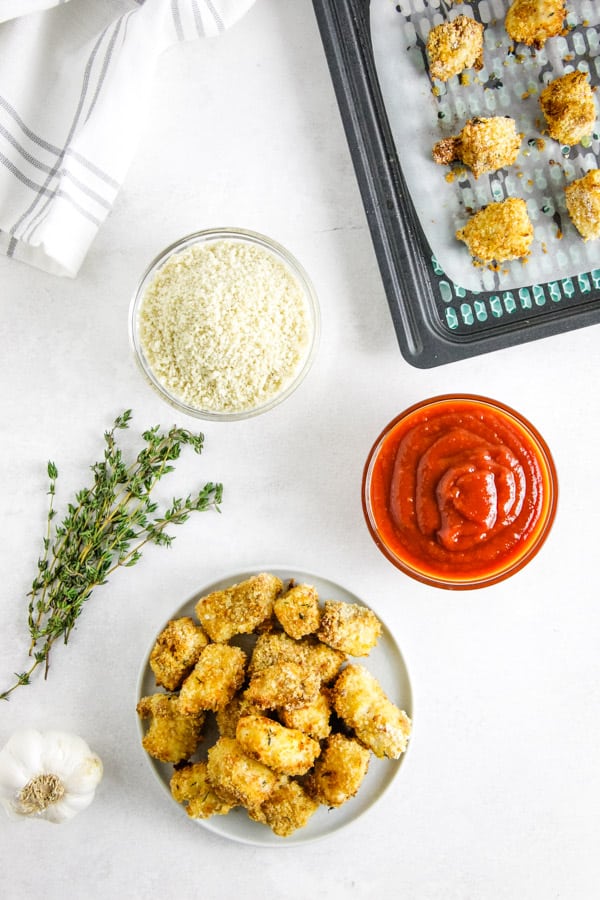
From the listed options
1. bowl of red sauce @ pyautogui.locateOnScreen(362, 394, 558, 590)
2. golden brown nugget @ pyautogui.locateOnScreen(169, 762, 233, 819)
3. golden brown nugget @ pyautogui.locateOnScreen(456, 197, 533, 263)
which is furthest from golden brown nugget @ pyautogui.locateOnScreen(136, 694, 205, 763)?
golden brown nugget @ pyautogui.locateOnScreen(456, 197, 533, 263)

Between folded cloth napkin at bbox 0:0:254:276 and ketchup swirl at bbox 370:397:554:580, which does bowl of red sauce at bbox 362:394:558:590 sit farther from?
folded cloth napkin at bbox 0:0:254:276

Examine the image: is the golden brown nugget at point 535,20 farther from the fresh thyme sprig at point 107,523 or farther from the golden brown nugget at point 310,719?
the golden brown nugget at point 310,719

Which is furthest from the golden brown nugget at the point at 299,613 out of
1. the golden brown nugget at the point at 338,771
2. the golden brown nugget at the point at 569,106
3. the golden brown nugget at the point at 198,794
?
the golden brown nugget at the point at 569,106

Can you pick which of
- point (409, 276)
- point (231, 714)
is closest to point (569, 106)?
point (409, 276)

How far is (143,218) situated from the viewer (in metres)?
2.27

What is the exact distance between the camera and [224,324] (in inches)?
78.2

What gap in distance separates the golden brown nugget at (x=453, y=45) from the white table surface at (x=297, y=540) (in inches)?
12.6

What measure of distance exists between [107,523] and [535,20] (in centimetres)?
177

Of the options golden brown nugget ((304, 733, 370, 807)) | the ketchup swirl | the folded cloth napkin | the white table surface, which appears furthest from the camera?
the white table surface

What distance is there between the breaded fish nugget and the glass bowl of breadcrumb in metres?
0.67

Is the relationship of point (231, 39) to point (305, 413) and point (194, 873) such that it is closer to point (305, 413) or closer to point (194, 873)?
point (305, 413)

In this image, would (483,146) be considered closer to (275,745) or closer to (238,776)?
(275,745)

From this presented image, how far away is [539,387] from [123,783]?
169 cm

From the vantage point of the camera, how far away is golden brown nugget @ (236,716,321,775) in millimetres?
1916
